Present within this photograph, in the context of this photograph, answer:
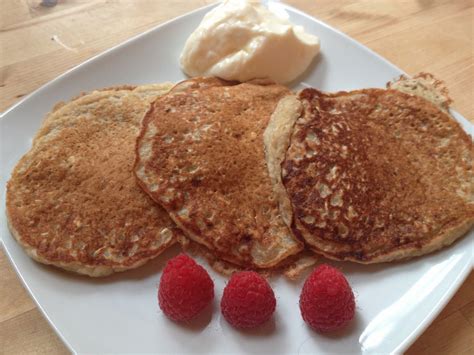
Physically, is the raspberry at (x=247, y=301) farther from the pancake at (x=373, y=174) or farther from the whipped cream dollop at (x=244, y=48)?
the whipped cream dollop at (x=244, y=48)

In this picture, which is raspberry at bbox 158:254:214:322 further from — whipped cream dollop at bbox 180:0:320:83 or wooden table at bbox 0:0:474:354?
wooden table at bbox 0:0:474:354

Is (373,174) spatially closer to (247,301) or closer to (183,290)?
(247,301)

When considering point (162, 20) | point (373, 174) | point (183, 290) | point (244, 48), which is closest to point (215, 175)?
point (183, 290)

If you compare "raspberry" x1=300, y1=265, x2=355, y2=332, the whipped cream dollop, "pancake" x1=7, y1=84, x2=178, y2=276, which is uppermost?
the whipped cream dollop

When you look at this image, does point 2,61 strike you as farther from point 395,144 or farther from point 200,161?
point 395,144

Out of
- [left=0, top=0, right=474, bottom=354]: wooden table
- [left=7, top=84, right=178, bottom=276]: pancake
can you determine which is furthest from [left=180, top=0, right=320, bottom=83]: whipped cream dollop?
[left=0, top=0, right=474, bottom=354]: wooden table
